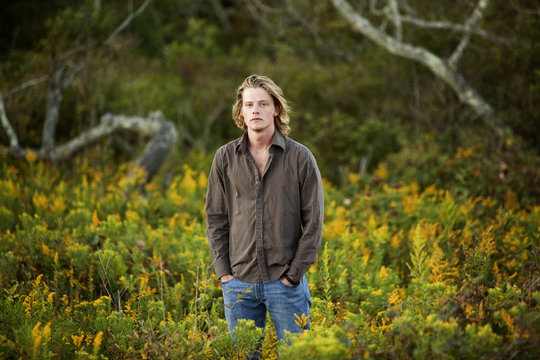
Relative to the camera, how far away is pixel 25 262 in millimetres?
4000

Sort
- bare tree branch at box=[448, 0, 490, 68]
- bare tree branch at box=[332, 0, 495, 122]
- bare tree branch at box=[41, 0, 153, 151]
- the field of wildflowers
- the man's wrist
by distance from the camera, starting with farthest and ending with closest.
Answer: bare tree branch at box=[332, 0, 495, 122] < bare tree branch at box=[448, 0, 490, 68] < bare tree branch at box=[41, 0, 153, 151] < the man's wrist < the field of wildflowers

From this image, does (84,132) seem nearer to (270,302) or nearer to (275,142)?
(275,142)

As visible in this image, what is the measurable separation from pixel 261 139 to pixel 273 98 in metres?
0.25

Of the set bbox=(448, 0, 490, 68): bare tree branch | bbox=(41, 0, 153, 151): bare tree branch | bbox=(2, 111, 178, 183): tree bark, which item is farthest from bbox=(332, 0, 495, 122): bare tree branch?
bbox=(41, 0, 153, 151): bare tree branch

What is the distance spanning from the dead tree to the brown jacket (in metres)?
4.92

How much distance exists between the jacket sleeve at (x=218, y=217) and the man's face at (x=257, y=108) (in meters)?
0.29

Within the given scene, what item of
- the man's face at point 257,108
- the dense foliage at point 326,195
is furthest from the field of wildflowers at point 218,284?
the man's face at point 257,108

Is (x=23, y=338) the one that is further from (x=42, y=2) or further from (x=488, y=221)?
(x=42, y=2)

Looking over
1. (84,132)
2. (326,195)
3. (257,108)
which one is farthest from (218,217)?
(84,132)

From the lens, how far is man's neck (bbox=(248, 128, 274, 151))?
2.66m

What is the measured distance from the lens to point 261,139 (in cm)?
268

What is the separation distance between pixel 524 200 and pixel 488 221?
122 cm

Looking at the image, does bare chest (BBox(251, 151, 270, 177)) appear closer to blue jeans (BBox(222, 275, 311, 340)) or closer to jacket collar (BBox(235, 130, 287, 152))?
jacket collar (BBox(235, 130, 287, 152))

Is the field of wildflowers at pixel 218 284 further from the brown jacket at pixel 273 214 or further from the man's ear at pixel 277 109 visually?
the man's ear at pixel 277 109
